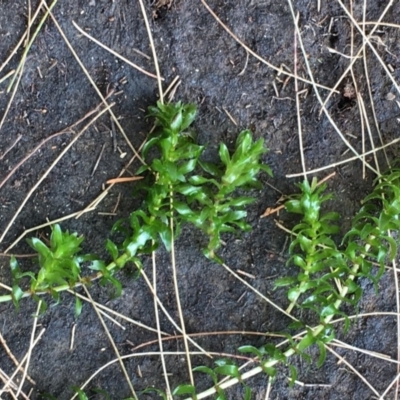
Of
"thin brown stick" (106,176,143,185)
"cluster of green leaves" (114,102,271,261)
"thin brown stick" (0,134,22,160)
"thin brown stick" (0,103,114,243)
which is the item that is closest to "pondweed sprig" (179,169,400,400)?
"cluster of green leaves" (114,102,271,261)

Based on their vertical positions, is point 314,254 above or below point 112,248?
below

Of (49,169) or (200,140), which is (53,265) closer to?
(49,169)

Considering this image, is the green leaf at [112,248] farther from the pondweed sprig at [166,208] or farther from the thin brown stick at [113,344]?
the thin brown stick at [113,344]

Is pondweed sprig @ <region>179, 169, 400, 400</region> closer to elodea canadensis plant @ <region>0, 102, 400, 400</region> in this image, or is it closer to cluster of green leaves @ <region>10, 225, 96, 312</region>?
elodea canadensis plant @ <region>0, 102, 400, 400</region>

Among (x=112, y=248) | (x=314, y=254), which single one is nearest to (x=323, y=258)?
(x=314, y=254)

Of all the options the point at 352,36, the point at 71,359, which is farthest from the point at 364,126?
the point at 71,359

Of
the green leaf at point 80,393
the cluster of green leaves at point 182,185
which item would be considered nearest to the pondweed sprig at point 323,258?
the cluster of green leaves at point 182,185

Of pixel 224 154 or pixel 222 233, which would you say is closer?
pixel 224 154
